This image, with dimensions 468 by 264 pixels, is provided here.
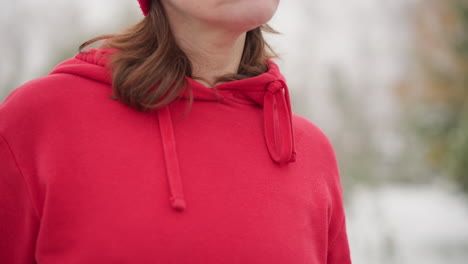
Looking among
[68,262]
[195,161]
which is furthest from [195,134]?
[68,262]

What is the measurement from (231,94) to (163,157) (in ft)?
0.67

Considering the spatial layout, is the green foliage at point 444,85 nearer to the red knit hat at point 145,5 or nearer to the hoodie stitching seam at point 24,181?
the red knit hat at point 145,5

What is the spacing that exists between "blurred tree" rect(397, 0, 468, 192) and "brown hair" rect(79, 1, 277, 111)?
587cm

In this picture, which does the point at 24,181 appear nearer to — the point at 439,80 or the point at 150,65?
the point at 150,65

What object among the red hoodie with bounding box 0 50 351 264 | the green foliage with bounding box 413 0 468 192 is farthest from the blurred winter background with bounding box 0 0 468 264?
the red hoodie with bounding box 0 50 351 264

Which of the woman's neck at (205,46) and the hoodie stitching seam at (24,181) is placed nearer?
the hoodie stitching seam at (24,181)

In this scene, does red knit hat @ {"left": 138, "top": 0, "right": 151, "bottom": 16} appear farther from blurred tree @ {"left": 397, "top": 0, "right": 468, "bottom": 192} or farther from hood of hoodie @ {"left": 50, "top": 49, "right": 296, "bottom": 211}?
blurred tree @ {"left": 397, "top": 0, "right": 468, "bottom": 192}

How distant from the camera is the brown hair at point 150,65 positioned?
3.00 ft

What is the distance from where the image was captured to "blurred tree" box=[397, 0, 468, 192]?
729 centimetres

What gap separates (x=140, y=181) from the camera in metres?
0.87

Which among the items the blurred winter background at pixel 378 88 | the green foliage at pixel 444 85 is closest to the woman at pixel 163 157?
the blurred winter background at pixel 378 88

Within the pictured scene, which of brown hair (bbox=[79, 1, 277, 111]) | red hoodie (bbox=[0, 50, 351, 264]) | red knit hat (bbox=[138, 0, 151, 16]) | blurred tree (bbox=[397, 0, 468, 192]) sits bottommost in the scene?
blurred tree (bbox=[397, 0, 468, 192])

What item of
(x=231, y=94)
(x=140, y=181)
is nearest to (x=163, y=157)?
(x=140, y=181)

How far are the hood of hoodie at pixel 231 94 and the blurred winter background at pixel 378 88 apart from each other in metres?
4.33
